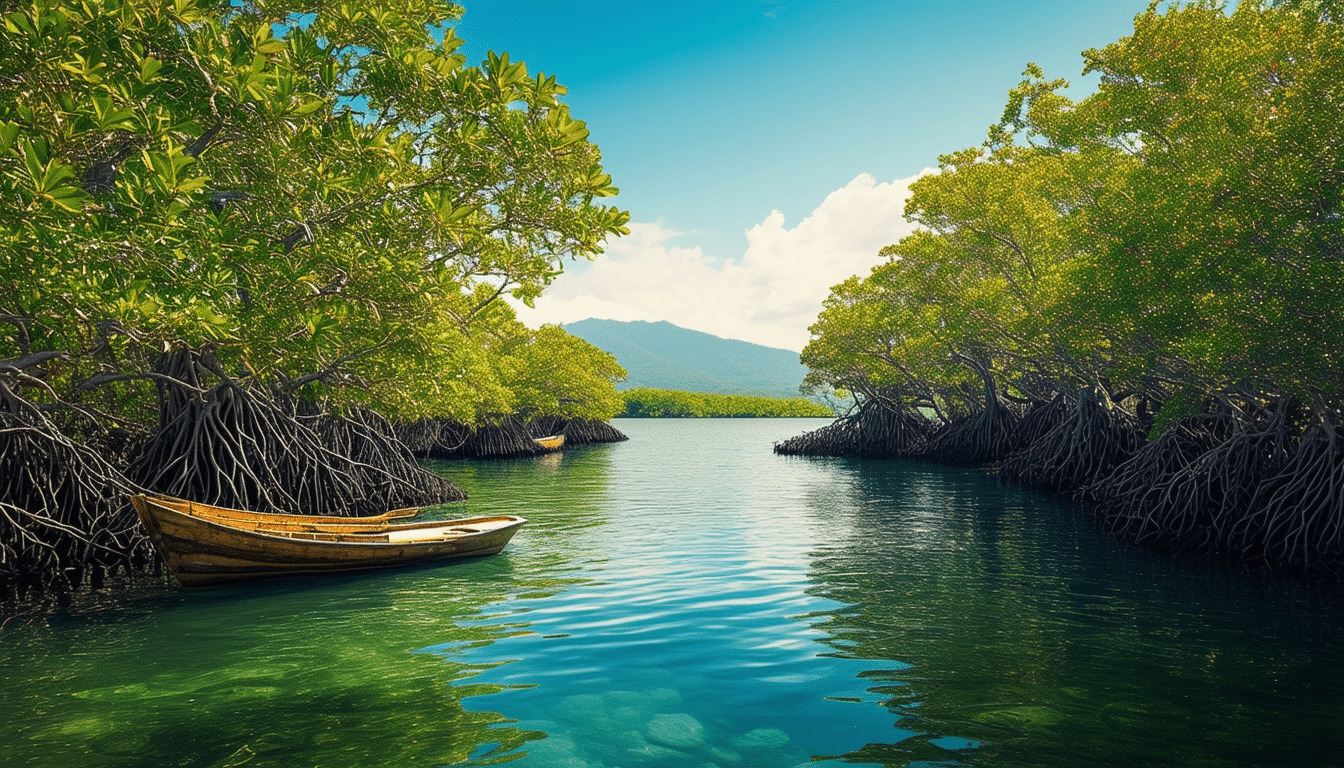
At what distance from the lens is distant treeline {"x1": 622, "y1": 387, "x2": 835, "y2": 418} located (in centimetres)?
10788

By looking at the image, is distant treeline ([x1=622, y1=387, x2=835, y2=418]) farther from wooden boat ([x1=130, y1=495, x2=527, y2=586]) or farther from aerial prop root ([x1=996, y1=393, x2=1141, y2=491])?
wooden boat ([x1=130, y1=495, x2=527, y2=586])

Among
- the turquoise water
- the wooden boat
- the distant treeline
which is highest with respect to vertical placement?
the distant treeline

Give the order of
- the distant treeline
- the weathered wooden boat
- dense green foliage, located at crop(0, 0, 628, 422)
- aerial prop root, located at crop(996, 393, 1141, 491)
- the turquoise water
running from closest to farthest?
the turquoise water, dense green foliage, located at crop(0, 0, 628, 422), the weathered wooden boat, aerial prop root, located at crop(996, 393, 1141, 491), the distant treeline

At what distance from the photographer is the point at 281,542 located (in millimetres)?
8984

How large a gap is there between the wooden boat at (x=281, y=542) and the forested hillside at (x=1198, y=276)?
33.7 feet

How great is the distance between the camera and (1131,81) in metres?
12.5

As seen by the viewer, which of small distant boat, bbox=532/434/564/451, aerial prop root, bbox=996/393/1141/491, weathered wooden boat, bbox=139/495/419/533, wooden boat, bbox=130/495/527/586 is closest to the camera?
wooden boat, bbox=130/495/527/586

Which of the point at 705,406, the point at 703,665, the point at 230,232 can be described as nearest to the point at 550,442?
the point at 230,232

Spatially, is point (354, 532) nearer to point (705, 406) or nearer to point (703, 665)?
point (703, 665)

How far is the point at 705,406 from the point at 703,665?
10218cm

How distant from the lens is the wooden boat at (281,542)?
333 inches

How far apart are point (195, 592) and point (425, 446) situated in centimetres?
2515

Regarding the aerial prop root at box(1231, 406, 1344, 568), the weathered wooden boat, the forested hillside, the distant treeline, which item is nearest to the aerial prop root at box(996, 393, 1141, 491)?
the forested hillside

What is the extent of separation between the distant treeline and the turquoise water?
9605 cm
